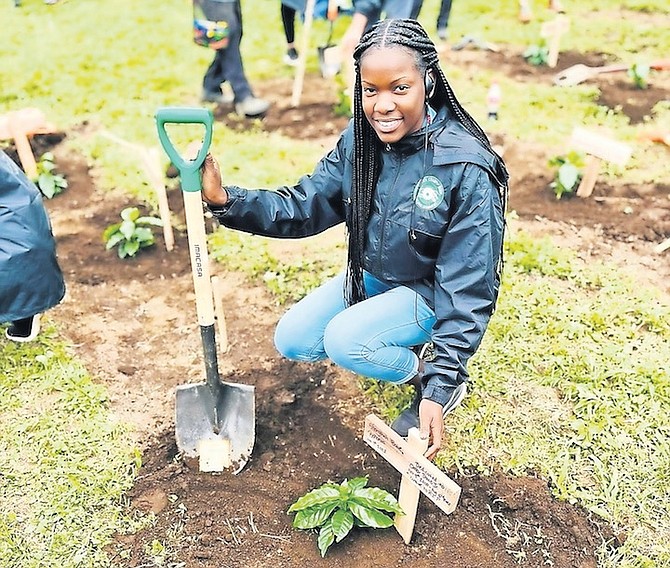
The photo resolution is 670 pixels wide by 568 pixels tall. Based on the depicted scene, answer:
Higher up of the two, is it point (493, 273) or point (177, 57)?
point (493, 273)

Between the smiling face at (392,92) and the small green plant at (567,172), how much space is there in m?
2.34

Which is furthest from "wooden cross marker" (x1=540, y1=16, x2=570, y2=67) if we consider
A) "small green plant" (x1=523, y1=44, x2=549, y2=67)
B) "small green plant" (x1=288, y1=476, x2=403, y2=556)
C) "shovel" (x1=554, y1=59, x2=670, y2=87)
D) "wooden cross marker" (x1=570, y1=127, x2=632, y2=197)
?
"small green plant" (x1=288, y1=476, x2=403, y2=556)

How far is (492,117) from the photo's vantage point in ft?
16.8

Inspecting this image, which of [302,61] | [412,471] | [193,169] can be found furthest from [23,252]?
[302,61]

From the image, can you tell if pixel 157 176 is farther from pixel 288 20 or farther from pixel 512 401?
pixel 288 20

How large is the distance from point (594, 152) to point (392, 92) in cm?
241

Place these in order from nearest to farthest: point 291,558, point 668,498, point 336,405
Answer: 1. point 291,558
2. point 668,498
3. point 336,405

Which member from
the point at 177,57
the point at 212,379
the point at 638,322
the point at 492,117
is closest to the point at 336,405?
the point at 212,379

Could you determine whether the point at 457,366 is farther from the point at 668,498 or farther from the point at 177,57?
the point at 177,57

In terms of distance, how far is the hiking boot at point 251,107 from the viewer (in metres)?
5.38

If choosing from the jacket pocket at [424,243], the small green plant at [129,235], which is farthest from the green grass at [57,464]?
the jacket pocket at [424,243]

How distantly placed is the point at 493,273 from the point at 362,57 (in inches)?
29.6

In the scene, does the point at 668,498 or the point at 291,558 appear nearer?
the point at 291,558

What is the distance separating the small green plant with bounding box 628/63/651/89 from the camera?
5.61 m
